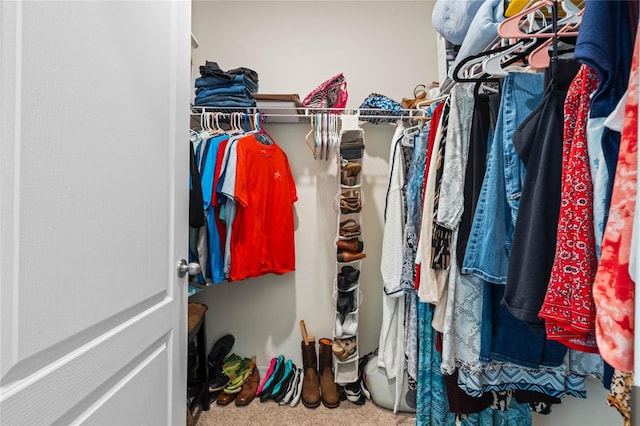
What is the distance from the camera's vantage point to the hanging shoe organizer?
1.67 metres

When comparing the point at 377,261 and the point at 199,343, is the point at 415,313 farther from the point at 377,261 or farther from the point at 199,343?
the point at 199,343

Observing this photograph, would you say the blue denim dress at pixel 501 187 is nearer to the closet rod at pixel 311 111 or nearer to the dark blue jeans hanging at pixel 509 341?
the dark blue jeans hanging at pixel 509 341

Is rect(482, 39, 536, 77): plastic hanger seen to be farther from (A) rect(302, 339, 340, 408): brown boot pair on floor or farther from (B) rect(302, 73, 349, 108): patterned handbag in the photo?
(A) rect(302, 339, 340, 408): brown boot pair on floor

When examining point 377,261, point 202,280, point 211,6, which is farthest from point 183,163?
point 211,6

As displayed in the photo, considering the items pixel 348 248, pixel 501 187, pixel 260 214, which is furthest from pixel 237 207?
pixel 501 187

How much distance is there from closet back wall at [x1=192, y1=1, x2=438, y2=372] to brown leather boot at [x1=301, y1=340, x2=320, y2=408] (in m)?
0.16

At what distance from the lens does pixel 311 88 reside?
2074mm

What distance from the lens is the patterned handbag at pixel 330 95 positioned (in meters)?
1.79

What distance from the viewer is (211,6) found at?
2.07 meters

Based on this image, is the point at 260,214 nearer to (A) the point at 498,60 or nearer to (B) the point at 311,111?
(B) the point at 311,111

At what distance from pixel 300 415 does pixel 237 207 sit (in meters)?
1.19

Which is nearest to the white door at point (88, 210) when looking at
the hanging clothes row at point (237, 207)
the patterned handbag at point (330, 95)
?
the hanging clothes row at point (237, 207)

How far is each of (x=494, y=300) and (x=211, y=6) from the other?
238cm

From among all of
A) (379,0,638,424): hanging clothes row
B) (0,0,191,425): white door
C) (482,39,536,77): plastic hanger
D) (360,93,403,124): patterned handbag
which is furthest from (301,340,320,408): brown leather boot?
(482,39,536,77): plastic hanger
